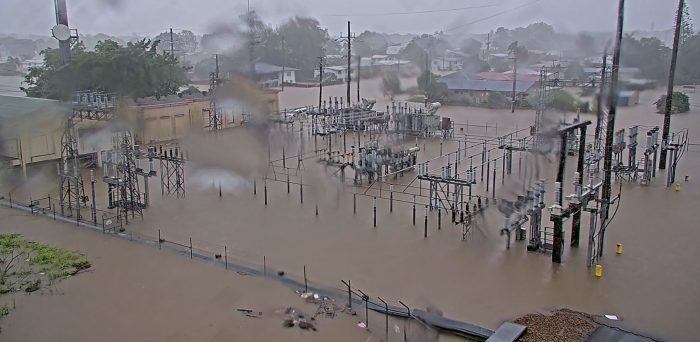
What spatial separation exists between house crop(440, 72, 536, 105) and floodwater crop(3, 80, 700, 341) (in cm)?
1209

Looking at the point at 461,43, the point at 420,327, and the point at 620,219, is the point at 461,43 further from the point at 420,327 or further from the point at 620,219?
the point at 420,327

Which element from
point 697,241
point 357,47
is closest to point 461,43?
point 357,47

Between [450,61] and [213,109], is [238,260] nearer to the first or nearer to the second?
[213,109]

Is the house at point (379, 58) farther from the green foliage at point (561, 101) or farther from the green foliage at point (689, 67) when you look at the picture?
the green foliage at point (689, 67)

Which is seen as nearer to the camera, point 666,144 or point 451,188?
point 451,188

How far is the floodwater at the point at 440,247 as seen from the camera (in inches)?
289

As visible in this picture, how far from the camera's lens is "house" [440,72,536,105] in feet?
87.5

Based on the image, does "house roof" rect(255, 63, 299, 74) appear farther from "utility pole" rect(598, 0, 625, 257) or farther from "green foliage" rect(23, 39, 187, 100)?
"utility pole" rect(598, 0, 625, 257)

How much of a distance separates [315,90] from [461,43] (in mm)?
9060

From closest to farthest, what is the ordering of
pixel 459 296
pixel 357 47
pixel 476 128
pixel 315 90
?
pixel 459 296 → pixel 476 128 → pixel 315 90 → pixel 357 47

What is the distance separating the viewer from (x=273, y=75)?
2814 centimetres

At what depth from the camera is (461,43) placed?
3512 centimetres

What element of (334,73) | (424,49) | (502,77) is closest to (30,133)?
(502,77)

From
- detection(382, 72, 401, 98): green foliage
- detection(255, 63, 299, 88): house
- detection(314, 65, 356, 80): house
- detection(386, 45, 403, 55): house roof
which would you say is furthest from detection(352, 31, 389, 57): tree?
detection(382, 72, 401, 98): green foliage
